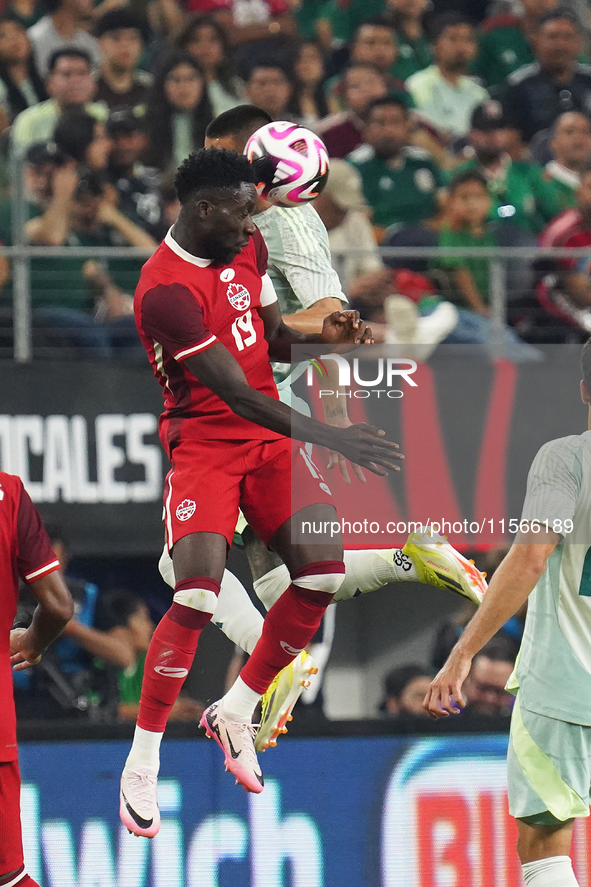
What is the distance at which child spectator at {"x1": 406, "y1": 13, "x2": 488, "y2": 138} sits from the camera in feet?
34.6

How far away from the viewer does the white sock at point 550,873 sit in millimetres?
4672

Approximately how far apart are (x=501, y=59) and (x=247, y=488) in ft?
24.0

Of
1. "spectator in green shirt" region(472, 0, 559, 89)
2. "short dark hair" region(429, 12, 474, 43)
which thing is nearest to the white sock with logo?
"short dark hair" region(429, 12, 474, 43)

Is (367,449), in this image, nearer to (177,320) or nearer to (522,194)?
(177,320)

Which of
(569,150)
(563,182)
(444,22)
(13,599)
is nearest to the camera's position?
(13,599)

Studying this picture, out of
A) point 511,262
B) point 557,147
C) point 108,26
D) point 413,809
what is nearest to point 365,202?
point 511,262

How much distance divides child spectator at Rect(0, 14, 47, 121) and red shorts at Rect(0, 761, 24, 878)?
5.98 meters

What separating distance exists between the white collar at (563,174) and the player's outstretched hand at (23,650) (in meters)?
6.22

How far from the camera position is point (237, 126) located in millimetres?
5359

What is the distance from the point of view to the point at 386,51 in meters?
10.5

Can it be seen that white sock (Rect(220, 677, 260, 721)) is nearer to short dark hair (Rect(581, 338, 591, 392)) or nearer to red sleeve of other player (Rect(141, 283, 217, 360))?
red sleeve of other player (Rect(141, 283, 217, 360))

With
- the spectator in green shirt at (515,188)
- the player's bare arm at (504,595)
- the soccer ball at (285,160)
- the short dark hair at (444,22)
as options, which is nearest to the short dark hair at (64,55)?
the spectator in green shirt at (515,188)

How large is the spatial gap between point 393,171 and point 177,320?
485cm

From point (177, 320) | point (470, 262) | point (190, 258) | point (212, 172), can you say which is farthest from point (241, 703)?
point (470, 262)
